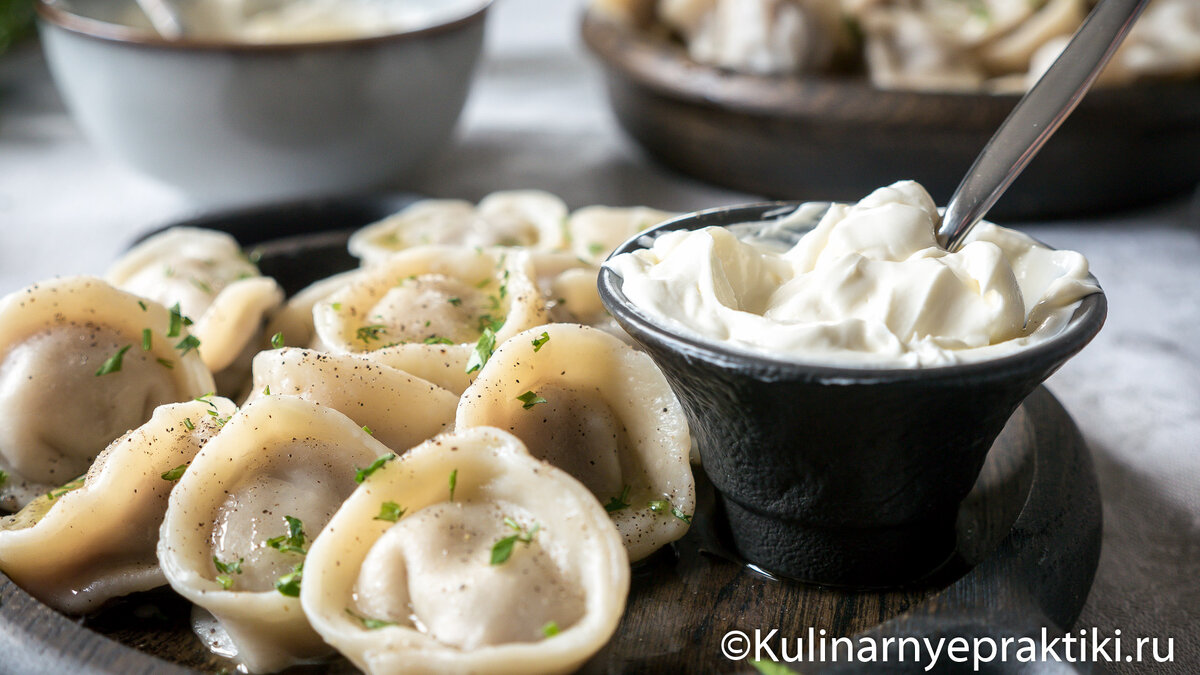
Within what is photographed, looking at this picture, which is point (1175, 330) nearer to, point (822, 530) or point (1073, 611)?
point (1073, 611)

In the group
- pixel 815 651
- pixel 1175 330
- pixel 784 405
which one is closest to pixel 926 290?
pixel 784 405

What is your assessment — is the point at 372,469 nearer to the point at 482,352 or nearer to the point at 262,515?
the point at 262,515

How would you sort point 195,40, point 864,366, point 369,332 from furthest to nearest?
point 195,40, point 369,332, point 864,366

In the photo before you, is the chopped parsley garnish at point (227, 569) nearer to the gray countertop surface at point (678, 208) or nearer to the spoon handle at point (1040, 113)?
the spoon handle at point (1040, 113)

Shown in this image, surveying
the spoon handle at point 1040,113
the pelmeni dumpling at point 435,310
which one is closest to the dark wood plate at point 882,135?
the pelmeni dumpling at point 435,310

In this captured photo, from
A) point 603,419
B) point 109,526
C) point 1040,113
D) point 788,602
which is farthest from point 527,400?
point 1040,113

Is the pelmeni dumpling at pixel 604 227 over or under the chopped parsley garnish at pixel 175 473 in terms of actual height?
under
